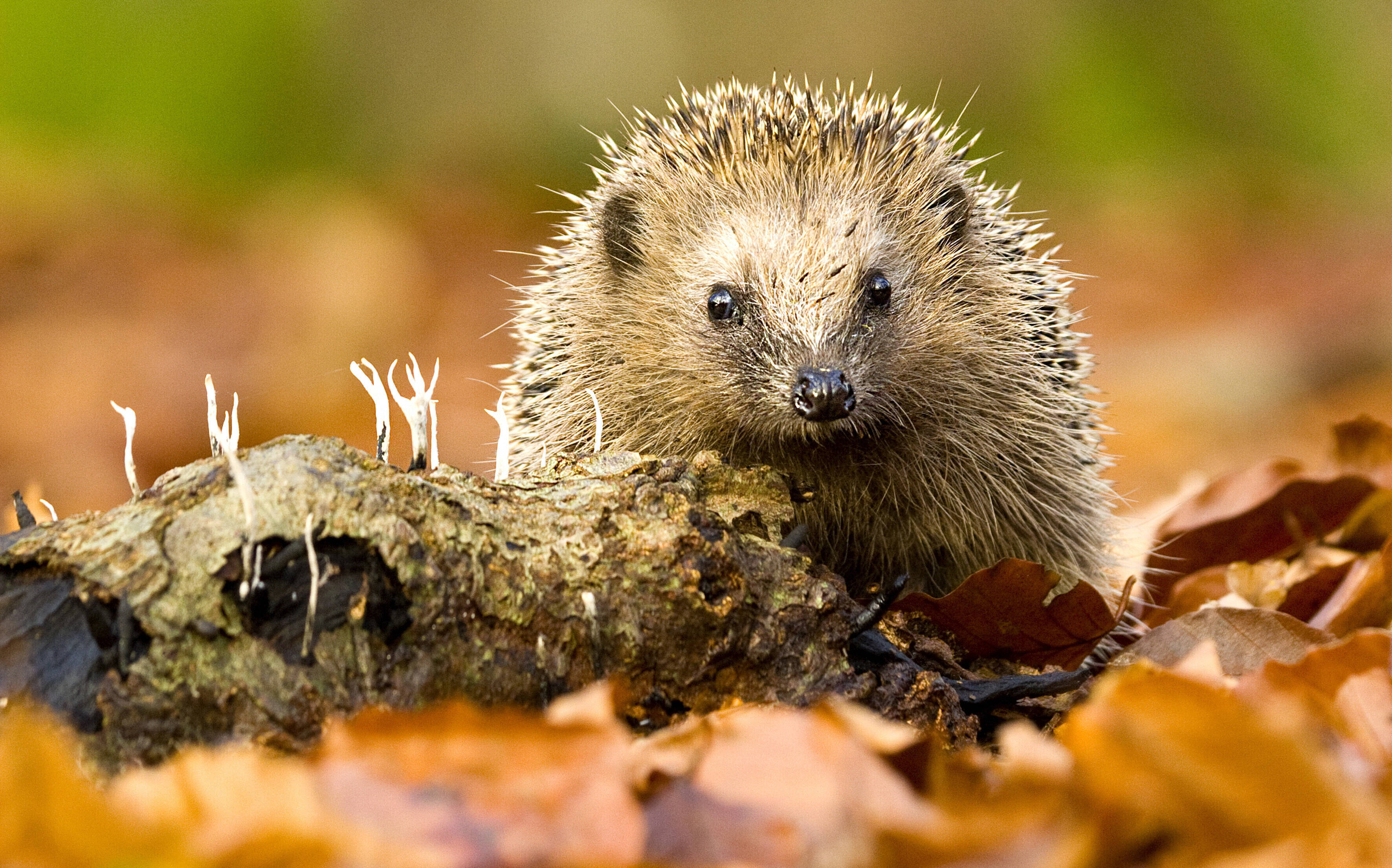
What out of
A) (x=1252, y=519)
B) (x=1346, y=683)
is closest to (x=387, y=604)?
(x=1346, y=683)

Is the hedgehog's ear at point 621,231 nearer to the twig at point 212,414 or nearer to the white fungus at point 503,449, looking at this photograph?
the white fungus at point 503,449

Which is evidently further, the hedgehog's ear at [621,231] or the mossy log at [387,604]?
the hedgehog's ear at [621,231]

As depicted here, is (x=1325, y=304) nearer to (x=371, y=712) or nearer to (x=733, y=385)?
(x=733, y=385)

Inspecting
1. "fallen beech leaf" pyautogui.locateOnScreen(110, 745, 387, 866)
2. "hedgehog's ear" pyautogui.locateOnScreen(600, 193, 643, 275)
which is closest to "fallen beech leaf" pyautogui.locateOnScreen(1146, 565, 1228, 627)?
"hedgehog's ear" pyautogui.locateOnScreen(600, 193, 643, 275)

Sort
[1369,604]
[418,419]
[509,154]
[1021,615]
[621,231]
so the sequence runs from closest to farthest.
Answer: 1. [418,419]
2. [1021,615]
3. [1369,604]
4. [621,231]
5. [509,154]

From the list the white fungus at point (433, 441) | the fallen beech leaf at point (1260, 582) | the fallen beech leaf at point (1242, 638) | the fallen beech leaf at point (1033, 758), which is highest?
the white fungus at point (433, 441)

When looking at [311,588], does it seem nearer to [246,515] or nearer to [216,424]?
[246,515]

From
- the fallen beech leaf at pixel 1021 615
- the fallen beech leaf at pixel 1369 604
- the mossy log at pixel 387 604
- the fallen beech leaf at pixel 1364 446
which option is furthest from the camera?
the fallen beech leaf at pixel 1364 446

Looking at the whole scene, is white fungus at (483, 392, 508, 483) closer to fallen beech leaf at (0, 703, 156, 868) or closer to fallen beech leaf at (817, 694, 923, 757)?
fallen beech leaf at (817, 694, 923, 757)

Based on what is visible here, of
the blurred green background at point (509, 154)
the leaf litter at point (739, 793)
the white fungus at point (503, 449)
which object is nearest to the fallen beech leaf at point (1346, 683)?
the leaf litter at point (739, 793)

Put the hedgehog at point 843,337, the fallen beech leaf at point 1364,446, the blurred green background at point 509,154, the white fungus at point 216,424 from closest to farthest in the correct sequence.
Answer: the white fungus at point 216,424 < the hedgehog at point 843,337 < the fallen beech leaf at point 1364,446 < the blurred green background at point 509,154
